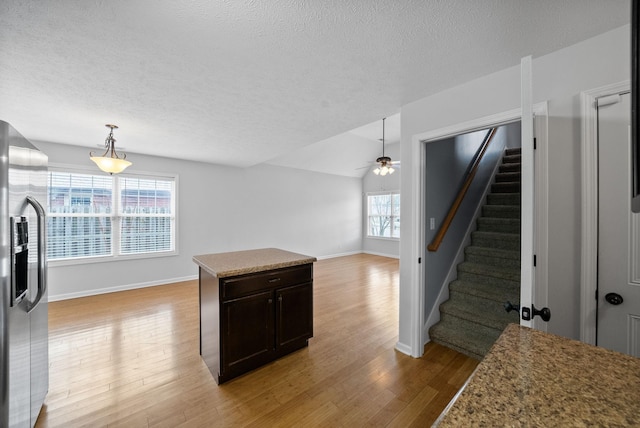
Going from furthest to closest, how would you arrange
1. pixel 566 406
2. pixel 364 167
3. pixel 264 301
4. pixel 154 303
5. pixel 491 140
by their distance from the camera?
pixel 364 167
pixel 154 303
pixel 491 140
pixel 264 301
pixel 566 406

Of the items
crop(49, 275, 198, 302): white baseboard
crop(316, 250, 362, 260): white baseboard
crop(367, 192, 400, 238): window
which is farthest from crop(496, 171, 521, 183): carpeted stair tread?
crop(49, 275, 198, 302): white baseboard

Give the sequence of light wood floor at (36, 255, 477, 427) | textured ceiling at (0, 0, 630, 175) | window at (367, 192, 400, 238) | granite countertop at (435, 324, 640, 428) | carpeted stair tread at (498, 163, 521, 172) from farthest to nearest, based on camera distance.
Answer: window at (367, 192, 400, 238) → carpeted stair tread at (498, 163, 521, 172) → light wood floor at (36, 255, 477, 427) → textured ceiling at (0, 0, 630, 175) → granite countertop at (435, 324, 640, 428)

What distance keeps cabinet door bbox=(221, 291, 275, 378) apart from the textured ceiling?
5.93 ft

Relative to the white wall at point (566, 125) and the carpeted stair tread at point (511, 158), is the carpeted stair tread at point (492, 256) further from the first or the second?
the carpeted stair tread at point (511, 158)

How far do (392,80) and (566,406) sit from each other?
2.11m

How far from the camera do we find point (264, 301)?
7.22 feet

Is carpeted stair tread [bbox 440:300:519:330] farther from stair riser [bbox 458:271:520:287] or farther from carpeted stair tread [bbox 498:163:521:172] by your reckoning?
carpeted stair tread [bbox 498:163:521:172]

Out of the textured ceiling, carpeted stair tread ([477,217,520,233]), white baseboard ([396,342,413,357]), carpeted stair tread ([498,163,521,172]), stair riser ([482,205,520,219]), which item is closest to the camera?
the textured ceiling

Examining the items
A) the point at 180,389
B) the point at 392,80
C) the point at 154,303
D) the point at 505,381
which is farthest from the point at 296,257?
the point at 154,303

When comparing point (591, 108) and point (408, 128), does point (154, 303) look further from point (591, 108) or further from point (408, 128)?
point (591, 108)

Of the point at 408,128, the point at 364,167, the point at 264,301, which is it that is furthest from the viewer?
the point at 364,167

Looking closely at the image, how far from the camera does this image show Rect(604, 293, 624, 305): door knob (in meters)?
1.42

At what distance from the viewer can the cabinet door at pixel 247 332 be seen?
2018 mm

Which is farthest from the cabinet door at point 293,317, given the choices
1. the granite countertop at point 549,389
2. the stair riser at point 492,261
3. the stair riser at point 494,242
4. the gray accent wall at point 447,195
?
the stair riser at point 494,242
